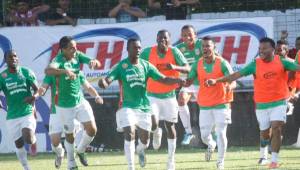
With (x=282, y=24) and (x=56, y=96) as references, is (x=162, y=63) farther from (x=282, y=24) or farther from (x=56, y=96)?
(x=282, y=24)

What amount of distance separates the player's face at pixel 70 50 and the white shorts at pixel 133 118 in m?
1.90

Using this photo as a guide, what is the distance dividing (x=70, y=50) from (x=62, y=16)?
717 cm

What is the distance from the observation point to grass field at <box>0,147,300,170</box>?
1772cm

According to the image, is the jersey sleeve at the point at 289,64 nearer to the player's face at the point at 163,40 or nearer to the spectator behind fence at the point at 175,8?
the player's face at the point at 163,40

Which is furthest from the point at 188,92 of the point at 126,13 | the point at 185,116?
the point at 126,13

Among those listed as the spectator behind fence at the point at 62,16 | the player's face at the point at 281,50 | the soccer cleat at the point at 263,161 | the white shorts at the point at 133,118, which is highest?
the spectator behind fence at the point at 62,16

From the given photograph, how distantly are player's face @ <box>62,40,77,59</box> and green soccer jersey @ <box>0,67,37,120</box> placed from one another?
0.80 metres

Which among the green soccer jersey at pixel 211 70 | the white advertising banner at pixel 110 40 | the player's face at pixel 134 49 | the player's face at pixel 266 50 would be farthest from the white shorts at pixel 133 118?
the white advertising banner at pixel 110 40

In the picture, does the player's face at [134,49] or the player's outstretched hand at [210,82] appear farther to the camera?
the player's outstretched hand at [210,82]

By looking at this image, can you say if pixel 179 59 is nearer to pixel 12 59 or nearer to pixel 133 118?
pixel 133 118

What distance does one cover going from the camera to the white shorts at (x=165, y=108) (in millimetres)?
17672

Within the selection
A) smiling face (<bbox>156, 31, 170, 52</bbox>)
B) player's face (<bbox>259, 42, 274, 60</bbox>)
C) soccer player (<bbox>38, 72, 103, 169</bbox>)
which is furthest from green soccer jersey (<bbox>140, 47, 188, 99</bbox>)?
player's face (<bbox>259, 42, 274, 60</bbox>)

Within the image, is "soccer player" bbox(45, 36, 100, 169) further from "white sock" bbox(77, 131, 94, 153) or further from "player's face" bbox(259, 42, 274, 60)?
"player's face" bbox(259, 42, 274, 60)

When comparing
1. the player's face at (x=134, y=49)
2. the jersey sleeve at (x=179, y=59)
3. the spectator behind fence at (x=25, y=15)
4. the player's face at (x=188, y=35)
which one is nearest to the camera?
the player's face at (x=134, y=49)
